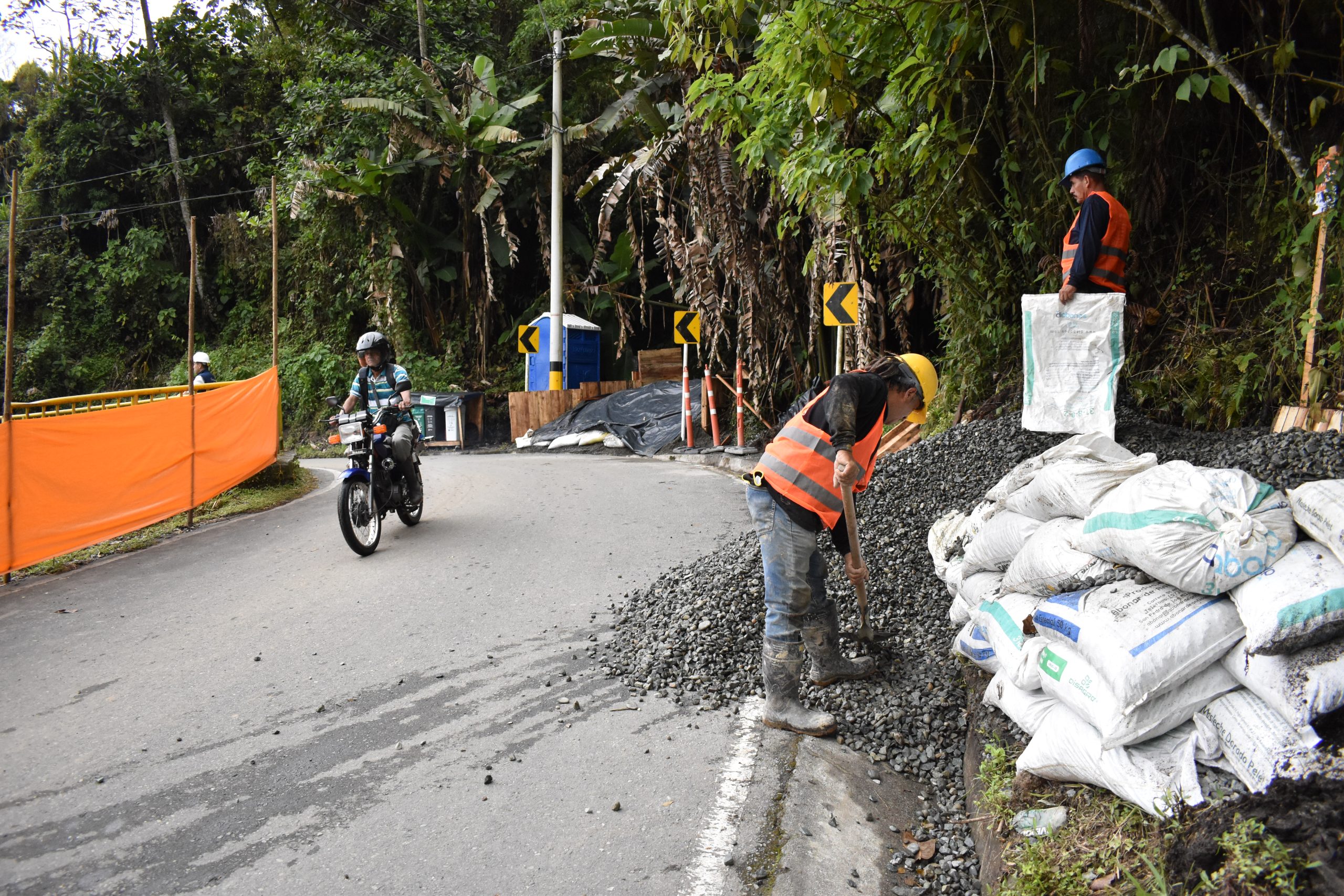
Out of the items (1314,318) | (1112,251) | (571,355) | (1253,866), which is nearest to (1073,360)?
(1112,251)

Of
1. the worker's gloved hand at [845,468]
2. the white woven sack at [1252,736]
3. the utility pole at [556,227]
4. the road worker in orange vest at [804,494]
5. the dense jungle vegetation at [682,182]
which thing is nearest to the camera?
the white woven sack at [1252,736]

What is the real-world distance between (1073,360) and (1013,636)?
293 centimetres

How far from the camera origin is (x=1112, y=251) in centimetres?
560

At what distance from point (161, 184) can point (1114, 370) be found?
2682 centimetres

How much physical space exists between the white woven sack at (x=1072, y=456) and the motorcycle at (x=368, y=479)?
4918 millimetres

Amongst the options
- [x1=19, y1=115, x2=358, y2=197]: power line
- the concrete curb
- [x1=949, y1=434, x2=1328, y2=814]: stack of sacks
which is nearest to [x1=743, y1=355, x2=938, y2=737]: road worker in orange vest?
[x1=949, y1=434, x2=1328, y2=814]: stack of sacks

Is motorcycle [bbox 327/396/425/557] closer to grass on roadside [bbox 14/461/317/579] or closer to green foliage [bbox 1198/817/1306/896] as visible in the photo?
grass on roadside [bbox 14/461/317/579]

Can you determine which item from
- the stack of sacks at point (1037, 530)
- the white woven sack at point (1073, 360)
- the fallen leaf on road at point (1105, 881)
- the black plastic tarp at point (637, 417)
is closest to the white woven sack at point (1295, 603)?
the stack of sacks at point (1037, 530)

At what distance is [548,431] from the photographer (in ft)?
52.4

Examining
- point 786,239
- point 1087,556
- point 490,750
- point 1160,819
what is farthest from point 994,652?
point 786,239

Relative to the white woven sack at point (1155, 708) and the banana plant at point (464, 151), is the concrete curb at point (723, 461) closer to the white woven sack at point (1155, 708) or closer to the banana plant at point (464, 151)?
the white woven sack at point (1155, 708)

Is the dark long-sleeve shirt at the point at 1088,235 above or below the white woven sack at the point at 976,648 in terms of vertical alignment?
above

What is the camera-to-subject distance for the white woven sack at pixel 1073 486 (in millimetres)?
3451

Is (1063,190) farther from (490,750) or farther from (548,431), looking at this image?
(548,431)
